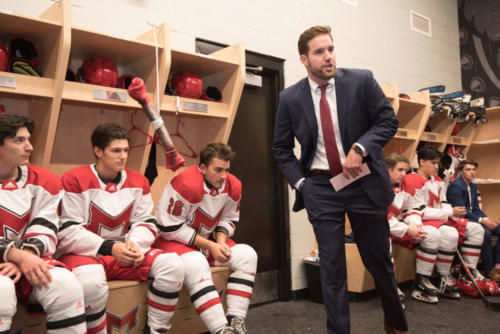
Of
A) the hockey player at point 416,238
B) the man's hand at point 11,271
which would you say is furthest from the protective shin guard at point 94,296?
the hockey player at point 416,238

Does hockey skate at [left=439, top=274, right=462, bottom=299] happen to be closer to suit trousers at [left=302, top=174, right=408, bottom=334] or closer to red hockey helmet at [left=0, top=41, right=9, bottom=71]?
suit trousers at [left=302, top=174, right=408, bottom=334]

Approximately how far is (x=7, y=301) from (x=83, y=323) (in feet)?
0.93

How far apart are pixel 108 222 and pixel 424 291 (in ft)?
7.66

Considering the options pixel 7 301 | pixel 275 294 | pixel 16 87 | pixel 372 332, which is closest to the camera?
pixel 7 301

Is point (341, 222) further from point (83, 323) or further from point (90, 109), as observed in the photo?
point (90, 109)

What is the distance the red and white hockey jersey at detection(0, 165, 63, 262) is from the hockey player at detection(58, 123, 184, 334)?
118 millimetres

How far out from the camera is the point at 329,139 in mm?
1871

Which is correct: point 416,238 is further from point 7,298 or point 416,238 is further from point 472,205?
point 7,298

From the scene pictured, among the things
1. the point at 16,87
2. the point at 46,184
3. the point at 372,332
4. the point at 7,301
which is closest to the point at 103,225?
the point at 46,184

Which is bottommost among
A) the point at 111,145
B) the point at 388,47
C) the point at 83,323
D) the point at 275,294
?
the point at 275,294

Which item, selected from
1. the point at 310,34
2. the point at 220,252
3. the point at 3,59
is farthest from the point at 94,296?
the point at 310,34

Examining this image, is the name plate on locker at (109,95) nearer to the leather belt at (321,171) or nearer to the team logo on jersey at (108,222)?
the team logo on jersey at (108,222)

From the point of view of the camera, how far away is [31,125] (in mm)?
1816

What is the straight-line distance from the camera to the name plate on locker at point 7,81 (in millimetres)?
1914
